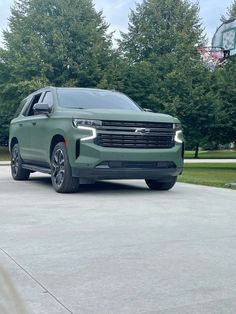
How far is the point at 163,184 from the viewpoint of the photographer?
28.1 ft

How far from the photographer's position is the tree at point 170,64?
86.3 feet

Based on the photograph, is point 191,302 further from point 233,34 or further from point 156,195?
point 233,34

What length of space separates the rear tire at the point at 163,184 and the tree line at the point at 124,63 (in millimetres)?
16748

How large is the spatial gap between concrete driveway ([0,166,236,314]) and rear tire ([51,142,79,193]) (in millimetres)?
758

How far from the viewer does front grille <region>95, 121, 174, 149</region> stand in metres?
7.47

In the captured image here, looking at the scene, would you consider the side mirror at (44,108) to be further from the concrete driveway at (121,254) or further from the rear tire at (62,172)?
the concrete driveway at (121,254)

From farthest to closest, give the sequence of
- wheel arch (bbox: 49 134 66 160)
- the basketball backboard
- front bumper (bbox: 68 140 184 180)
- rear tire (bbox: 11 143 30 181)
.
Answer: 1. the basketball backboard
2. rear tire (bbox: 11 143 30 181)
3. wheel arch (bbox: 49 134 66 160)
4. front bumper (bbox: 68 140 184 180)

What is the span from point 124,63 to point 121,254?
28.9m

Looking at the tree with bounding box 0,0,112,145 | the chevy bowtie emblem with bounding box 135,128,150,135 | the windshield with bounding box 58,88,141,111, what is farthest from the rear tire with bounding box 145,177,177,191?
the tree with bounding box 0,0,112,145

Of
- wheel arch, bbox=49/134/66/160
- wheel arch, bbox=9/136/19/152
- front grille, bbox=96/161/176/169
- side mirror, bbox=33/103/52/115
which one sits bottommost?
front grille, bbox=96/161/176/169

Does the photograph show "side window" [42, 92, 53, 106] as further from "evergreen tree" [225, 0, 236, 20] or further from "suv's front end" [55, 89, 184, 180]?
"evergreen tree" [225, 0, 236, 20]

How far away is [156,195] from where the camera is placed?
7.75 meters

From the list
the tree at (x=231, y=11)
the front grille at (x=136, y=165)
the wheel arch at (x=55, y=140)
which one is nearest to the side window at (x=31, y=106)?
the wheel arch at (x=55, y=140)

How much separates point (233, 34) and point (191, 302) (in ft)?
38.0
